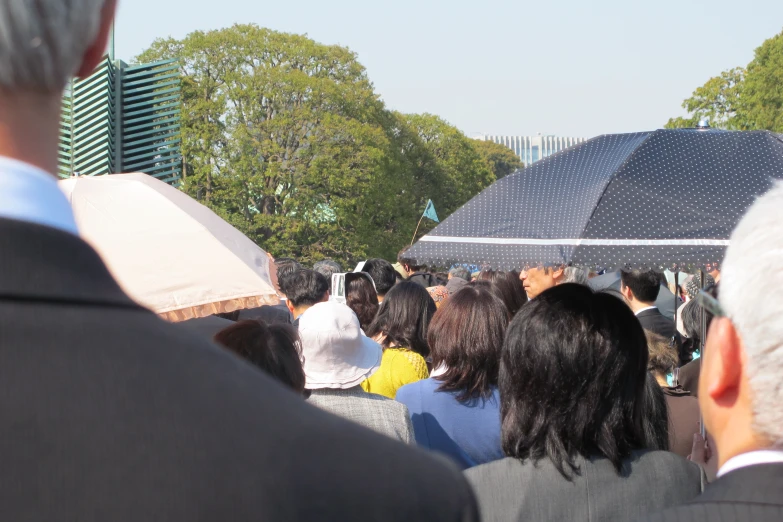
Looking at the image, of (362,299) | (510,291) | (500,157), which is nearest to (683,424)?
(510,291)

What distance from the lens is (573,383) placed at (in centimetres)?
264

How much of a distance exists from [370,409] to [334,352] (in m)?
0.30

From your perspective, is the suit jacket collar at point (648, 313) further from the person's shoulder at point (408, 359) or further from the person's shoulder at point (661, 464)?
the person's shoulder at point (661, 464)

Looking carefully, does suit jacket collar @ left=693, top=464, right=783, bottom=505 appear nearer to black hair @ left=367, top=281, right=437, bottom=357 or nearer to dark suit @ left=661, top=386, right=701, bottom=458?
dark suit @ left=661, top=386, right=701, bottom=458

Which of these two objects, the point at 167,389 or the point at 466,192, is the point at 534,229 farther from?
the point at 466,192

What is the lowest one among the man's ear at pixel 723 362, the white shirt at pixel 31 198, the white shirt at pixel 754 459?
the white shirt at pixel 754 459

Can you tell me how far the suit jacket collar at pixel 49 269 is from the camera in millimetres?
709

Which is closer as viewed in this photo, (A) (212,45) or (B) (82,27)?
(B) (82,27)

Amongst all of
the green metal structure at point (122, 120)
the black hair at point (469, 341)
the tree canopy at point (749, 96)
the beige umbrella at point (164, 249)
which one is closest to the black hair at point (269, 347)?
the beige umbrella at point (164, 249)

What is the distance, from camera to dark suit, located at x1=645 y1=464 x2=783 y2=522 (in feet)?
4.79

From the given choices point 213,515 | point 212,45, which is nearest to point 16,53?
point 213,515

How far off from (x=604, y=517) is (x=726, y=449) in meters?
1.03

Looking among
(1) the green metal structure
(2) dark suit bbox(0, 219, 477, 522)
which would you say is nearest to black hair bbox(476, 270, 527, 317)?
(1) the green metal structure

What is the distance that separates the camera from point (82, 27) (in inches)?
32.1
